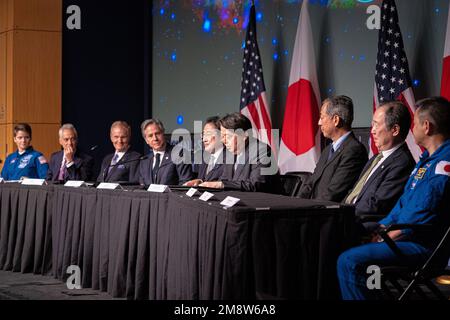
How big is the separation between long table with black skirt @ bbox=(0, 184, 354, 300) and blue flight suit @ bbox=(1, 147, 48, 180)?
112cm

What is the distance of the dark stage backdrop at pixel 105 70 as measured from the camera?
31.6ft

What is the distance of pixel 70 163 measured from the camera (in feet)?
21.9

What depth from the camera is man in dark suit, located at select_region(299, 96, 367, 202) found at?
4512 millimetres

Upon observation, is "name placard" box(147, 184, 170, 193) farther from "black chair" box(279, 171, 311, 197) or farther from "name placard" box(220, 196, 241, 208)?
"black chair" box(279, 171, 311, 197)

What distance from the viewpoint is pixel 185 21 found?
942cm

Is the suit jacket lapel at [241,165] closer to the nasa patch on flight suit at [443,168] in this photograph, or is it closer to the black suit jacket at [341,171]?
the black suit jacket at [341,171]

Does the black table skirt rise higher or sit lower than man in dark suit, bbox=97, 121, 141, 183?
lower

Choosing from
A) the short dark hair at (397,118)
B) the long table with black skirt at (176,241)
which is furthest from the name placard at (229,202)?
the short dark hair at (397,118)

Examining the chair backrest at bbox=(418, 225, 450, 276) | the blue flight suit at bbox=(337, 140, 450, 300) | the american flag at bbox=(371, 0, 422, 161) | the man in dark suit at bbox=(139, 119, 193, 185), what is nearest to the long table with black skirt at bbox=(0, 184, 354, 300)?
the blue flight suit at bbox=(337, 140, 450, 300)

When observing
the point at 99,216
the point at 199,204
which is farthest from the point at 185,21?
the point at 199,204

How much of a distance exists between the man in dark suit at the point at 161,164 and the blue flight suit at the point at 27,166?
144 cm

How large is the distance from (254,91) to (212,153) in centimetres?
177
